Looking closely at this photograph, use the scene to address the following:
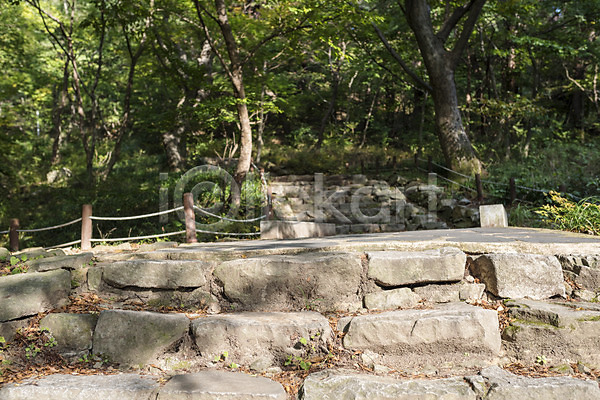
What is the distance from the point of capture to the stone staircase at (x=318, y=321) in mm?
2338

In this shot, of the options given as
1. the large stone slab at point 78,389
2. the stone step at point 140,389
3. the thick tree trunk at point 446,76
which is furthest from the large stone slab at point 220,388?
the thick tree trunk at point 446,76

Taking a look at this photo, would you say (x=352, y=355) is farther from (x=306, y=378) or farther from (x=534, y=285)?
(x=534, y=285)

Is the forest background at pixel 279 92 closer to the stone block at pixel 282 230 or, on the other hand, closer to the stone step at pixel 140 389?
the stone block at pixel 282 230

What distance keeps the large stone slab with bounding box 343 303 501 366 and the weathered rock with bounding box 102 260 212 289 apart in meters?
1.26

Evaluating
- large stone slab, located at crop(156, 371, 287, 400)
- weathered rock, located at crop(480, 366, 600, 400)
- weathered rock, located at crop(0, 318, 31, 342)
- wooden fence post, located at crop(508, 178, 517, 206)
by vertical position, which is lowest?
weathered rock, located at crop(480, 366, 600, 400)

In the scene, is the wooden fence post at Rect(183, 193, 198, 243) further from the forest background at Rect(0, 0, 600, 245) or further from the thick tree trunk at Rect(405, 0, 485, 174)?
the thick tree trunk at Rect(405, 0, 485, 174)

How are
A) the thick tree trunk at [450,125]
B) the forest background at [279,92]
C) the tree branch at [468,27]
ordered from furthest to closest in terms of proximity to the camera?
the thick tree trunk at [450,125], the tree branch at [468,27], the forest background at [279,92]

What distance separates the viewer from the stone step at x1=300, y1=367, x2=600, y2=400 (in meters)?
2.26

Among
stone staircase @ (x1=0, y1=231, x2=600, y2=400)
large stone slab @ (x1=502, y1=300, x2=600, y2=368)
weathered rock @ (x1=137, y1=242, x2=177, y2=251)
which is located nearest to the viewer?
stone staircase @ (x1=0, y1=231, x2=600, y2=400)

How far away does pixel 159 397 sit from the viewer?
7.29 ft

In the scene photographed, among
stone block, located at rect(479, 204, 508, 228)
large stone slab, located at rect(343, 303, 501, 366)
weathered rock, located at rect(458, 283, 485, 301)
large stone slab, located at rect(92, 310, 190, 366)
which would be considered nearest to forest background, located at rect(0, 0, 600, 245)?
stone block, located at rect(479, 204, 508, 228)

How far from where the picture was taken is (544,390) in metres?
2.28

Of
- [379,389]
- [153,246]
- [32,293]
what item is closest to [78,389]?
[32,293]

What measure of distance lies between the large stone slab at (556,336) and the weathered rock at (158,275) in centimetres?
228
